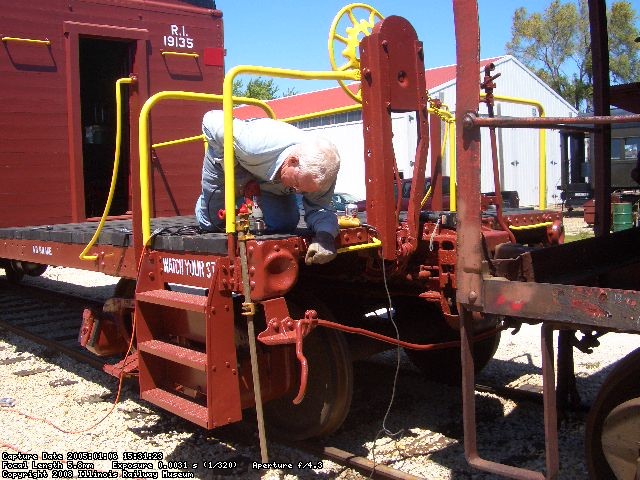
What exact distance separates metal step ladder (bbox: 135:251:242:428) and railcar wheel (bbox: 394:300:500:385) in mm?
1507

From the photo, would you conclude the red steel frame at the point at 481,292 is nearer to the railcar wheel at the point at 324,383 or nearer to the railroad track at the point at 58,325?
the railroad track at the point at 58,325

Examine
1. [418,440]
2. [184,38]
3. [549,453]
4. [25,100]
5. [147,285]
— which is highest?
[184,38]

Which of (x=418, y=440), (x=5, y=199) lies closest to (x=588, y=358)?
(x=418, y=440)

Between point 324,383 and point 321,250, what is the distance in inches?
38.9

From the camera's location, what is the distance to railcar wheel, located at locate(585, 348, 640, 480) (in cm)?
248

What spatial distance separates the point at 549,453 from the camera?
96.5 inches

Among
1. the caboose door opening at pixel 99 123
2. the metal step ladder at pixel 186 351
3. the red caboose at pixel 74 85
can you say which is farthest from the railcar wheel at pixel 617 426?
the caboose door opening at pixel 99 123

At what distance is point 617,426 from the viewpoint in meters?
2.52

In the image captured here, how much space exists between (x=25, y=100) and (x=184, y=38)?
1756 millimetres

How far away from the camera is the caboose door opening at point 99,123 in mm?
8133

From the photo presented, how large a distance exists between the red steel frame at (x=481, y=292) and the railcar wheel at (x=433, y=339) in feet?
6.28

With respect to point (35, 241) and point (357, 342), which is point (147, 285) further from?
point (35, 241)

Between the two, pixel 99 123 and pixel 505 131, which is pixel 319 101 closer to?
pixel 505 131

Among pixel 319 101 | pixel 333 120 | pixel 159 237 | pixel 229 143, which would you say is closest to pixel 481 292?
pixel 229 143
